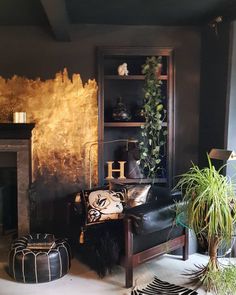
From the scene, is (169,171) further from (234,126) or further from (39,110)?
(39,110)

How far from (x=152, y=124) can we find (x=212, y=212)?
150 centimetres

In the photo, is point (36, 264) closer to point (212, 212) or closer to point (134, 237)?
point (134, 237)

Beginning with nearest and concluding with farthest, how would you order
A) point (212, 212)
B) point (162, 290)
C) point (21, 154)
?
1. point (212, 212)
2. point (162, 290)
3. point (21, 154)

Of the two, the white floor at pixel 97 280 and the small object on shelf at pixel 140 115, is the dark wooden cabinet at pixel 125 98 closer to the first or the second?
the small object on shelf at pixel 140 115

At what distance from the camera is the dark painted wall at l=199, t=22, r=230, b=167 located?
3643 mm

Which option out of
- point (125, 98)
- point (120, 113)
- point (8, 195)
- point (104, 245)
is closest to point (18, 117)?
point (8, 195)

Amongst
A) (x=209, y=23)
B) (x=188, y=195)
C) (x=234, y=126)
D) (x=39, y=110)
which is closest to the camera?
(x=188, y=195)

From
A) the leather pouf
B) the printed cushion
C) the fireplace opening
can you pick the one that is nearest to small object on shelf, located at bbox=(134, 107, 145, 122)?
the printed cushion

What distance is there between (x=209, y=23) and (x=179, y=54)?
0.48 m

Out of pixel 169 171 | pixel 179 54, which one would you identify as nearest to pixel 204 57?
pixel 179 54

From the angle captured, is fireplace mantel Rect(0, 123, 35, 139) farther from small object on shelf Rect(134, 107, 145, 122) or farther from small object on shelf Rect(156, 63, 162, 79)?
small object on shelf Rect(156, 63, 162, 79)

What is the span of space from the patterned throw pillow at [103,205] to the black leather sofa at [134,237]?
12 cm

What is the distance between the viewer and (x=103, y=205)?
3.60 metres

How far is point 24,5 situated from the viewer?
3.34 m
